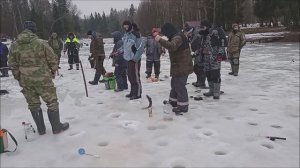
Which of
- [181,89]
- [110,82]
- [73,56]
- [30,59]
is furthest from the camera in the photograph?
[73,56]

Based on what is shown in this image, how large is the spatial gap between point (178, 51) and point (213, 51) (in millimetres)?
1708

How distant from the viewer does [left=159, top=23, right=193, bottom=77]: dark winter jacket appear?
643cm

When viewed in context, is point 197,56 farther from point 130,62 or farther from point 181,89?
point 181,89

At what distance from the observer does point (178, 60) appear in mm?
6695

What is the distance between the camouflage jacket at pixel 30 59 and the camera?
563 cm

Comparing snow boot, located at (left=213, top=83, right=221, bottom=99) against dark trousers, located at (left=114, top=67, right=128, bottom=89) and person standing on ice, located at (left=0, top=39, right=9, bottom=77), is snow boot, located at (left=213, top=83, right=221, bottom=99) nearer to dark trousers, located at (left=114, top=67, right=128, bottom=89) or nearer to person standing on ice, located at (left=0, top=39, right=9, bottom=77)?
dark trousers, located at (left=114, top=67, right=128, bottom=89)

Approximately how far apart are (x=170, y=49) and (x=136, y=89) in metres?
2.43

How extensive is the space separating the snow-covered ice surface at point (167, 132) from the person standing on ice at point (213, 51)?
1.59ft

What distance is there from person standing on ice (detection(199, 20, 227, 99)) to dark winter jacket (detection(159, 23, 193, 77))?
1.51 meters

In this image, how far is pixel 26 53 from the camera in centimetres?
561

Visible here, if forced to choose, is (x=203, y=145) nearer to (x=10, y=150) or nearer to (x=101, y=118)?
(x=101, y=118)

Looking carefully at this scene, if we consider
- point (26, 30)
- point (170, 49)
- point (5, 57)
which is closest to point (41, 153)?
point (26, 30)

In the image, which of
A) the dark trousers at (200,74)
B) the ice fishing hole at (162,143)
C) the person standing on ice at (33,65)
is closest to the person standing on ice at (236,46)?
the dark trousers at (200,74)

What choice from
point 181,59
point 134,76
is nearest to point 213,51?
point 181,59
